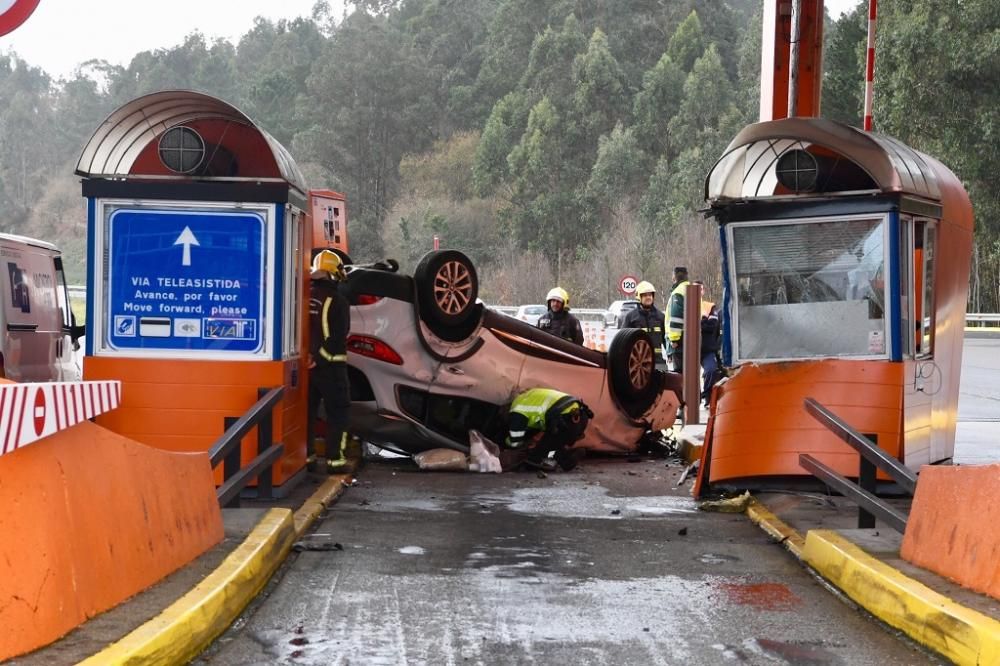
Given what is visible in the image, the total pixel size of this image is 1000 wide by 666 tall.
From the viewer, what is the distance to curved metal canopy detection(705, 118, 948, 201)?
10930 mm

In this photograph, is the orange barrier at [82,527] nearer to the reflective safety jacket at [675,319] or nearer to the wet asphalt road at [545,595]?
the wet asphalt road at [545,595]

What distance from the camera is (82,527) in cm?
610

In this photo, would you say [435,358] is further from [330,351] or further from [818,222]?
[818,222]

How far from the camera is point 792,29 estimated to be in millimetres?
14375

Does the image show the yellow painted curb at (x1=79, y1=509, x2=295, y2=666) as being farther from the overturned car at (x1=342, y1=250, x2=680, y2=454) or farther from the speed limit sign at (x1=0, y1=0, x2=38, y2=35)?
the overturned car at (x1=342, y1=250, x2=680, y2=454)

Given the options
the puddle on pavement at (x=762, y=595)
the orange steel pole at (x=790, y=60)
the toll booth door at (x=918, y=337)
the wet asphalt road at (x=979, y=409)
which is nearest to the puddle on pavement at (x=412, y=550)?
the puddle on pavement at (x=762, y=595)

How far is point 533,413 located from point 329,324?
2502 millimetres

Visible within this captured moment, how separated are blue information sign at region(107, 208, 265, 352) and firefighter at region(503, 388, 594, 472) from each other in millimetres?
3559

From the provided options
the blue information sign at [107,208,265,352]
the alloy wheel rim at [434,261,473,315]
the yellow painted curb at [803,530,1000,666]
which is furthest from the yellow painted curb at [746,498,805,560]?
the blue information sign at [107,208,265,352]

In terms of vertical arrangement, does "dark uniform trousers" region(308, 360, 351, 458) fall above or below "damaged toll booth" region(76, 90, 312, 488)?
below

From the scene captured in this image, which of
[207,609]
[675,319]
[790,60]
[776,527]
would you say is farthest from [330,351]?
[675,319]

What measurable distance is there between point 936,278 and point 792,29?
3.80 metres

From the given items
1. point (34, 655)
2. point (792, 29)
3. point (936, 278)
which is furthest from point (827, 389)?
point (34, 655)

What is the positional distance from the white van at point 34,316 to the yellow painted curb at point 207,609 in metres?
5.01
